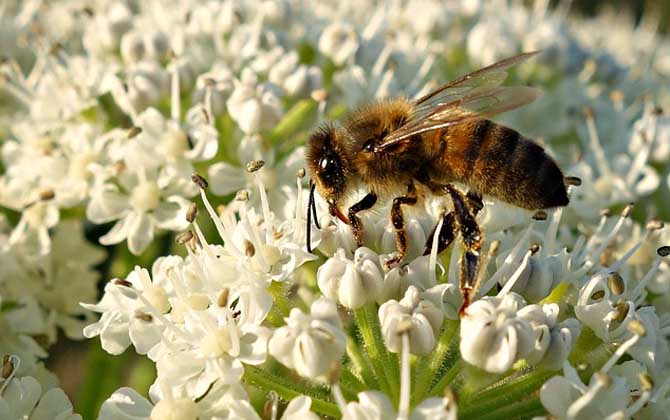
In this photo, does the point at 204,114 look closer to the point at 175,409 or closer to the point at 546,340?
the point at 175,409

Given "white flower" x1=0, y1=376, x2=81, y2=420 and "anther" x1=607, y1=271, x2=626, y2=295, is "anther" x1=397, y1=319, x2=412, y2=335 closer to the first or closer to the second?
"anther" x1=607, y1=271, x2=626, y2=295

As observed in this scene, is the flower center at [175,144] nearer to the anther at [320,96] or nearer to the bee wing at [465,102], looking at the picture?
the anther at [320,96]

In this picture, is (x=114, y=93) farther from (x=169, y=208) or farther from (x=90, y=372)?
(x=90, y=372)

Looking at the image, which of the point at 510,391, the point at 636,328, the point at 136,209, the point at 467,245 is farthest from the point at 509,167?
the point at 136,209

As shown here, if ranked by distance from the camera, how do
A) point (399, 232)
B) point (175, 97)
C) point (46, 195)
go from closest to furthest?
point (399, 232), point (46, 195), point (175, 97)

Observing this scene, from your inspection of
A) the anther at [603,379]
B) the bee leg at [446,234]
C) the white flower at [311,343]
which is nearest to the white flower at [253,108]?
the bee leg at [446,234]

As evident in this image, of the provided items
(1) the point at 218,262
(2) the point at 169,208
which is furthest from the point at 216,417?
(2) the point at 169,208
